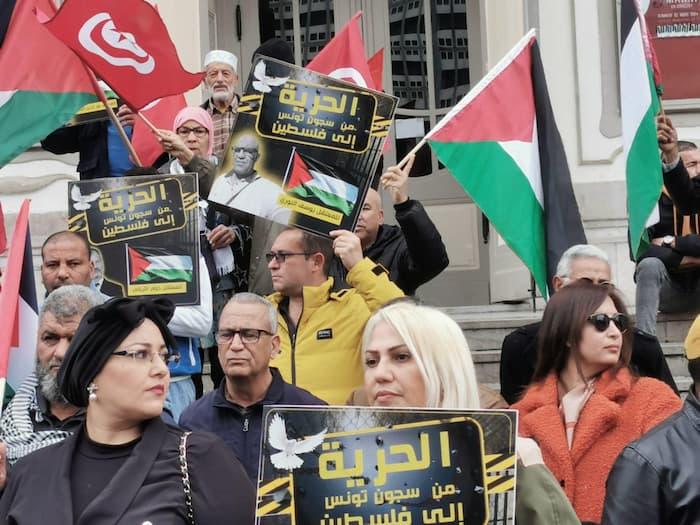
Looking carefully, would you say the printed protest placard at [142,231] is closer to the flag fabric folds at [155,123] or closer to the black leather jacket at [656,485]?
the flag fabric folds at [155,123]

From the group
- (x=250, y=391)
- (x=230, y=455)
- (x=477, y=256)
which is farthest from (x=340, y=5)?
(x=230, y=455)

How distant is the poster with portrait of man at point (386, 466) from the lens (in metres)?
3.50

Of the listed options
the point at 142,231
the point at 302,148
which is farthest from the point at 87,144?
the point at 302,148

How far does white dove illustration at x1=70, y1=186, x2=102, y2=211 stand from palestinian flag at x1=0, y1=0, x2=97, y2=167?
61cm

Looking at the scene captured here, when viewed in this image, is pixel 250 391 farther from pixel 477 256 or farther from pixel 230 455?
pixel 477 256

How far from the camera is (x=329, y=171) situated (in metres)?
6.82

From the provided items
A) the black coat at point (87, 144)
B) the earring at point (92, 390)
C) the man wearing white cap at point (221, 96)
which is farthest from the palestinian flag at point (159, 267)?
the earring at point (92, 390)

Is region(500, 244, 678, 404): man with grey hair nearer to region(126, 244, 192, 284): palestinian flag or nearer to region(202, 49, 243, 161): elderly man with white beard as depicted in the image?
region(126, 244, 192, 284): palestinian flag

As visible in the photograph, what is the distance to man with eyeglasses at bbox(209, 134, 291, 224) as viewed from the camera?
268 inches

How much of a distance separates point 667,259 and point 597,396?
3676 mm

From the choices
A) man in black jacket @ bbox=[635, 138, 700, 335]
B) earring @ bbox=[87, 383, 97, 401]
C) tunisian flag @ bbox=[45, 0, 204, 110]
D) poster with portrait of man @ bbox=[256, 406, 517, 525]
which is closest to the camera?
poster with portrait of man @ bbox=[256, 406, 517, 525]

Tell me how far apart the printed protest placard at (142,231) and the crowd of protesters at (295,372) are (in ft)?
0.41

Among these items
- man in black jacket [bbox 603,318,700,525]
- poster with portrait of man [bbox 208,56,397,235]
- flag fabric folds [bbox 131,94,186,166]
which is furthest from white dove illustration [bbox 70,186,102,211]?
man in black jacket [bbox 603,318,700,525]

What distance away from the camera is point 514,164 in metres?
7.50
